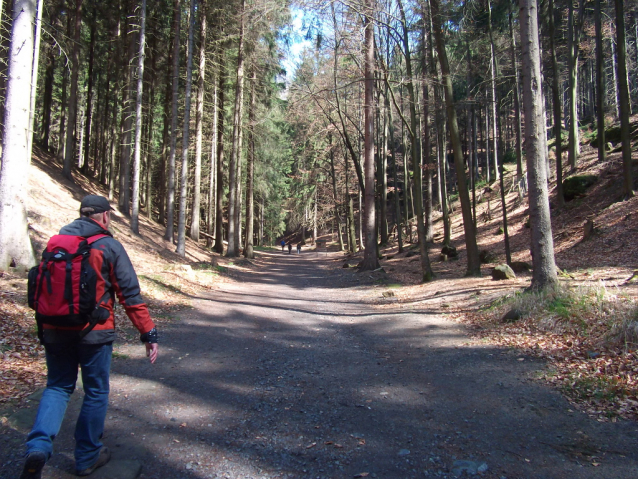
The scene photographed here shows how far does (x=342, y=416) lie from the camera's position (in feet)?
14.2

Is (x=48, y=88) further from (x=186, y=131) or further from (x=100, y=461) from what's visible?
(x=100, y=461)

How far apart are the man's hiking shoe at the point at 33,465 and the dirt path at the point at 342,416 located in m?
0.51

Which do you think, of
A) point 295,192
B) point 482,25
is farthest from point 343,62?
point 295,192

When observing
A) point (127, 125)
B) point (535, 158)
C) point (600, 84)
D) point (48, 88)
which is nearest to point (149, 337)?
point (535, 158)

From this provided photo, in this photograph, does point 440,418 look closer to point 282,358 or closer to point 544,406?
point 544,406

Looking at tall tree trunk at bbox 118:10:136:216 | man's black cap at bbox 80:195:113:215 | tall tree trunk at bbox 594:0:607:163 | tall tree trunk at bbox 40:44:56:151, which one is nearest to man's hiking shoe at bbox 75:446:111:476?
man's black cap at bbox 80:195:113:215

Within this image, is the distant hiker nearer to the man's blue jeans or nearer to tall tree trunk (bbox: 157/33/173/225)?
the man's blue jeans

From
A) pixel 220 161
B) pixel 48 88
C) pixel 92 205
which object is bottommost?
pixel 92 205

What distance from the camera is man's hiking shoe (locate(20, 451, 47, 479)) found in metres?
2.63

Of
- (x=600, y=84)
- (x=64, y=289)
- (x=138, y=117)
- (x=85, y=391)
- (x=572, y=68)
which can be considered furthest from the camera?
(x=572, y=68)

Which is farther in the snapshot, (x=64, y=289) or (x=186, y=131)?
(x=186, y=131)

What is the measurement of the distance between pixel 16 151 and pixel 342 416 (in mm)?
8330

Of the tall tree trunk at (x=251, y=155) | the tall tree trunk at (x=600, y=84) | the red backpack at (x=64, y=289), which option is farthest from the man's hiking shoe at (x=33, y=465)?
the tall tree trunk at (x=600, y=84)

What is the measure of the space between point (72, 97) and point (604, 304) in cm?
2295
